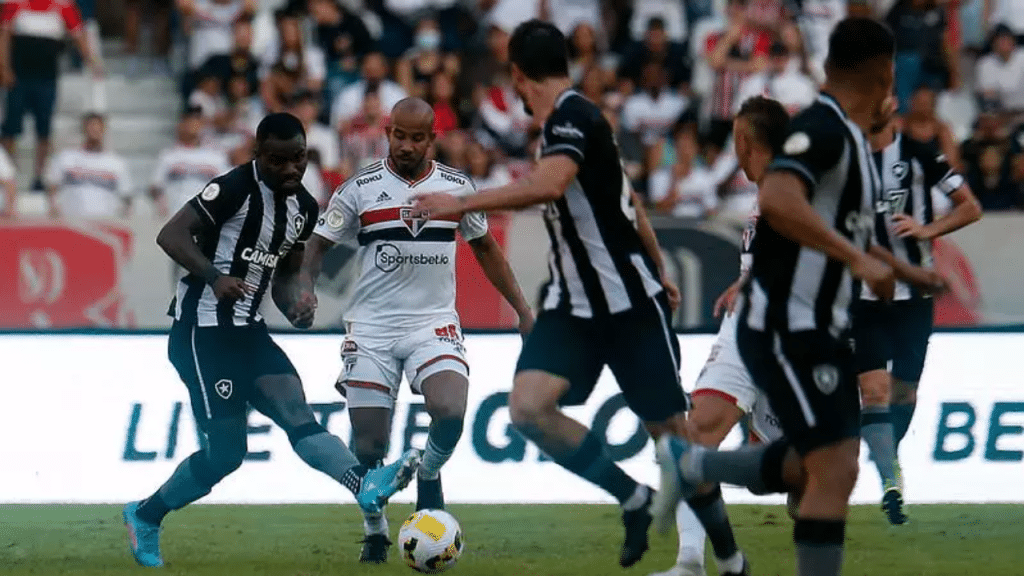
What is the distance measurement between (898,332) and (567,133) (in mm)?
3686

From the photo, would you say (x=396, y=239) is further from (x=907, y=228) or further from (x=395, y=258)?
(x=907, y=228)

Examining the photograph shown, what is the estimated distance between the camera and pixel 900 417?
10.4m

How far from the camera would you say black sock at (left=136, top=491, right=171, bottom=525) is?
885 cm

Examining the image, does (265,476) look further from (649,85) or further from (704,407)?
(649,85)

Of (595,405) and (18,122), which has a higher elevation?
(18,122)

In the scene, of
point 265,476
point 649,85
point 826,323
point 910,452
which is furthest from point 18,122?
point 826,323

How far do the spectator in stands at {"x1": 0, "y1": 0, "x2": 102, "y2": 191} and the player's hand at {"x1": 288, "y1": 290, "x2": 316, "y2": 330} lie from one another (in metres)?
10.2

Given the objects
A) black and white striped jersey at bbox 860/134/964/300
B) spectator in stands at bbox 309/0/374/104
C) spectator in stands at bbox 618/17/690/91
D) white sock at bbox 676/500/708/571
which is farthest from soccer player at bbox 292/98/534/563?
spectator in stands at bbox 618/17/690/91

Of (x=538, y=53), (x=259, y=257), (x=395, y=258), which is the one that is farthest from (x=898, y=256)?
(x=259, y=257)

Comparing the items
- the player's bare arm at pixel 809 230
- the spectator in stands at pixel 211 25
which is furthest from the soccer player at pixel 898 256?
the spectator in stands at pixel 211 25

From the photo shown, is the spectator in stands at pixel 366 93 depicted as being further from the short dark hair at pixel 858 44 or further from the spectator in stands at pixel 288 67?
the short dark hair at pixel 858 44

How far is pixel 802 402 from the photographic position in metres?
6.39

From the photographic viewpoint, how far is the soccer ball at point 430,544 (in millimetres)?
8195

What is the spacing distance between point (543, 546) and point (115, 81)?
1218 cm
